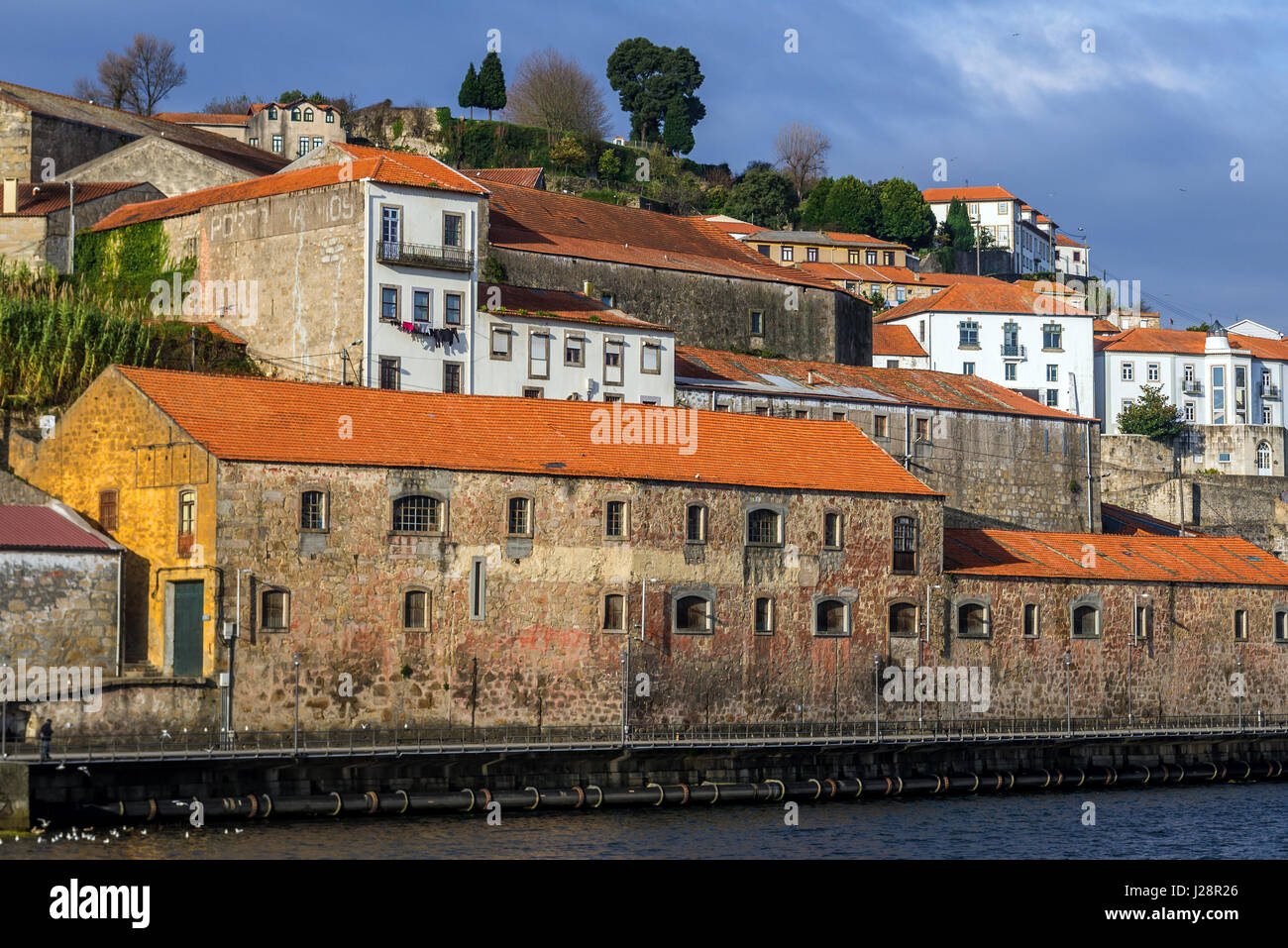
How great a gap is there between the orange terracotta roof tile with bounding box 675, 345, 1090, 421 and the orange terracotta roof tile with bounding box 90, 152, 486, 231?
11279 millimetres

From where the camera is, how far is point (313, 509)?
49094 mm

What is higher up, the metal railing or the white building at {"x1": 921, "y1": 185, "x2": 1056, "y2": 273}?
the white building at {"x1": 921, "y1": 185, "x2": 1056, "y2": 273}

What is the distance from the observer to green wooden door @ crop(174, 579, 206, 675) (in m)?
48.4

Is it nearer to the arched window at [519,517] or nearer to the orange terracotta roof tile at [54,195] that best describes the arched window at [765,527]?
the arched window at [519,517]

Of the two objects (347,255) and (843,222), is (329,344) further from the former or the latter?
(843,222)

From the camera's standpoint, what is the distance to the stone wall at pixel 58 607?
46.8m

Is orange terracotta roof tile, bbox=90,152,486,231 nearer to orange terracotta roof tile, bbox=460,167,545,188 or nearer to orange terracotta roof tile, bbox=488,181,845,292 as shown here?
orange terracotta roof tile, bbox=488,181,845,292

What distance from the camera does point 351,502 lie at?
4956cm

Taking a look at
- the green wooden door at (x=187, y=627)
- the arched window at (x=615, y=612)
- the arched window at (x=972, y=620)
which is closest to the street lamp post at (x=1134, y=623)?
the arched window at (x=972, y=620)

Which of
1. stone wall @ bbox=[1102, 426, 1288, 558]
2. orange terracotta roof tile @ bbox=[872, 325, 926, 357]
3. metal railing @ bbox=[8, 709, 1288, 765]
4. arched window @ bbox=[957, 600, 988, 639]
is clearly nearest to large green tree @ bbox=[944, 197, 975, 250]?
orange terracotta roof tile @ bbox=[872, 325, 926, 357]

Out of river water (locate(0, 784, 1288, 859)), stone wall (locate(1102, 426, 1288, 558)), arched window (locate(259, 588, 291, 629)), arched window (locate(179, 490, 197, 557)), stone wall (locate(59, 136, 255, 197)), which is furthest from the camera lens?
stone wall (locate(1102, 426, 1288, 558))

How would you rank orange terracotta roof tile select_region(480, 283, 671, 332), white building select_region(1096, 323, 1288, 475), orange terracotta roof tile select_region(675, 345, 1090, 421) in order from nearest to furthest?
orange terracotta roof tile select_region(480, 283, 671, 332), orange terracotta roof tile select_region(675, 345, 1090, 421), white building select_region(1096, 323, 1288, 475)

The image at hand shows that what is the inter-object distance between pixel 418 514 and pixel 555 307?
19.0 m

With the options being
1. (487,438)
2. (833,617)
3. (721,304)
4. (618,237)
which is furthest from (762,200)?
(487,438)
